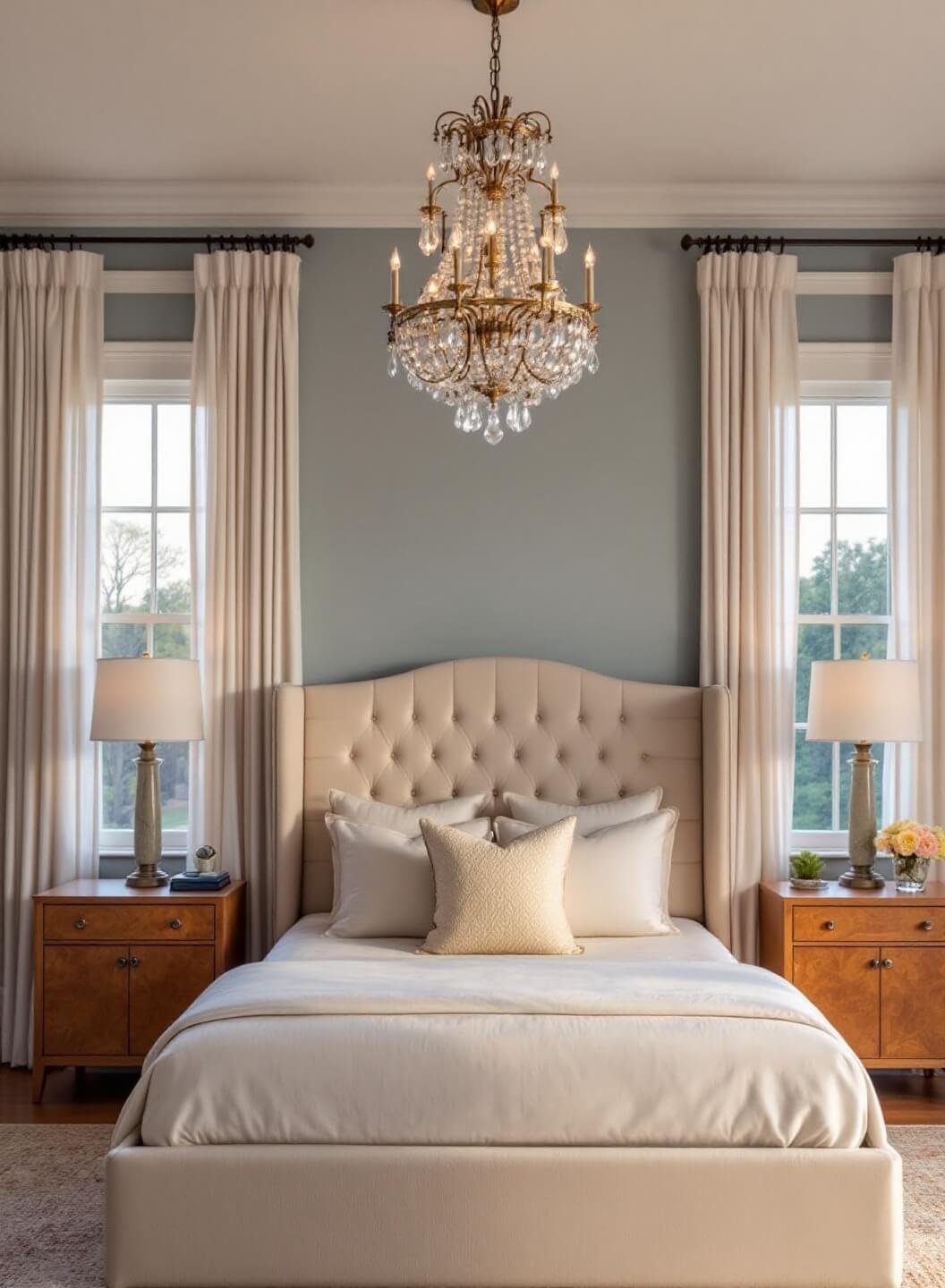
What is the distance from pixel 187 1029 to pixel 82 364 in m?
2.85

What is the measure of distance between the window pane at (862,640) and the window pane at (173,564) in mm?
2616

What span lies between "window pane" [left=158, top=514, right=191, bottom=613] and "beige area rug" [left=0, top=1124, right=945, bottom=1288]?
77.8 inches

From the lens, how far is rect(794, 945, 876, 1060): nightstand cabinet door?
4188mm

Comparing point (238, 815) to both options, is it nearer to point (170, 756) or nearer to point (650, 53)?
point (170, 756)

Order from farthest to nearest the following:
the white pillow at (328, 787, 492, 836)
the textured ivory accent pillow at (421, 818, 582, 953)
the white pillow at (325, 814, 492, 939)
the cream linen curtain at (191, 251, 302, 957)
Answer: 1. the cream linen curtain at (191, 251, 302, 957)
2. the white pillow at (328, 787, 492, 836)
3. the white pillow at (325, 814, 492, 939)
4. the textured ivory accent pillow at (421, 818, 582, 953)

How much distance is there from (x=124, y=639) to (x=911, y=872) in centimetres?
310

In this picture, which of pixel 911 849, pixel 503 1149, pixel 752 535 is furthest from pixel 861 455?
pixel 503 1149

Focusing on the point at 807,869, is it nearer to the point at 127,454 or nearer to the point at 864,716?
the point at 864,716

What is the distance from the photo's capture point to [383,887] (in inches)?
162

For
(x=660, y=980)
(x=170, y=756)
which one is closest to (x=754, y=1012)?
(x=660, y=980)

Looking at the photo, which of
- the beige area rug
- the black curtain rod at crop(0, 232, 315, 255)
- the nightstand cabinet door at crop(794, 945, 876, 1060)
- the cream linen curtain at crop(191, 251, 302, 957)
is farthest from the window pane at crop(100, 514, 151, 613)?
the nightstand cabinet door at crop(794, 945, 876, 1060)

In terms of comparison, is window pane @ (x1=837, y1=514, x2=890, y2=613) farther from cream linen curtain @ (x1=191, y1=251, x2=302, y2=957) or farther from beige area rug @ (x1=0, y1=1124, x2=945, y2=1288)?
cream linen curtain @ (x1=191, y1=251, x2=302, y2=957)

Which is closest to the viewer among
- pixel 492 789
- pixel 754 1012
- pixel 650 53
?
pixel 754 1012

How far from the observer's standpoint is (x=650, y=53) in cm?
375
